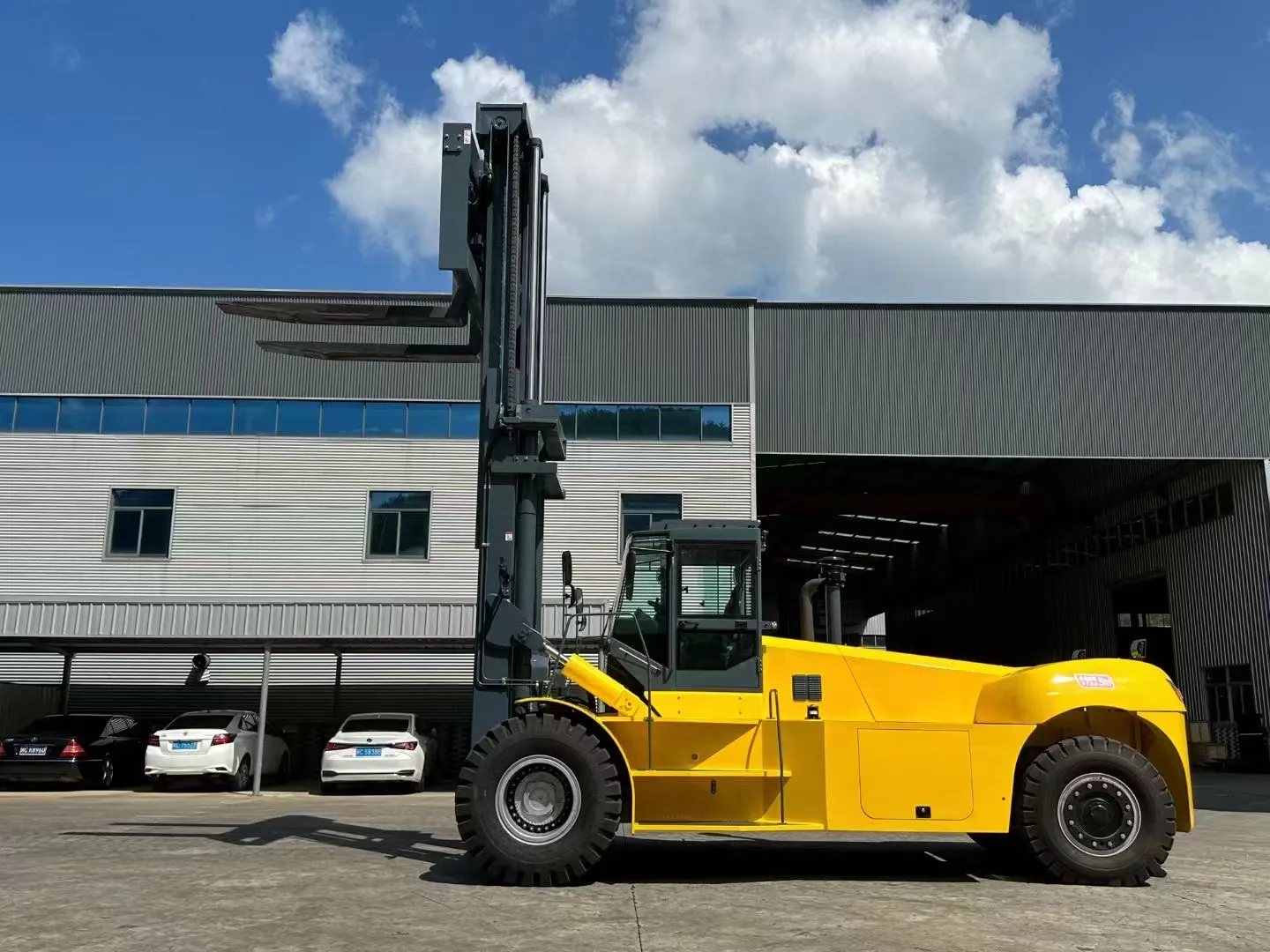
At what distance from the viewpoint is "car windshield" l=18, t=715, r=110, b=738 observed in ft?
61.7

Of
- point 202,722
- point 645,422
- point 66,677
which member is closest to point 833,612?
point 202,722

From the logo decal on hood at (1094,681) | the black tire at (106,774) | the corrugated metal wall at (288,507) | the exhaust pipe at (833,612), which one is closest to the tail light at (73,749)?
the black tire at (106,774)

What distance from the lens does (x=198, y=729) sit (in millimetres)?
18344

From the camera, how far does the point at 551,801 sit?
795 centimetres

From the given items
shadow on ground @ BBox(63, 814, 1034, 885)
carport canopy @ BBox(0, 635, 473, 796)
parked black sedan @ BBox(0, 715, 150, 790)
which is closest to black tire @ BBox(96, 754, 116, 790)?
parked black sedan @ BBox(0, 715, 150, 790)

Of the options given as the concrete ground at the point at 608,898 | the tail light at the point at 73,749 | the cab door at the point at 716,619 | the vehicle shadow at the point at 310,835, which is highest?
the cab door at the point at 716,619

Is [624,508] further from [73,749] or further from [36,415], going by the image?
[36,415]

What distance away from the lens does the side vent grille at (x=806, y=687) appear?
8.36 m

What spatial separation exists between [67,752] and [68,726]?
97 centimetres

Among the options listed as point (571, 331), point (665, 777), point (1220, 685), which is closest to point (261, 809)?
point (665, 777)

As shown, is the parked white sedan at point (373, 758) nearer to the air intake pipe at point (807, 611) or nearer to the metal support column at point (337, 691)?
the metal support column at point (337, 691)

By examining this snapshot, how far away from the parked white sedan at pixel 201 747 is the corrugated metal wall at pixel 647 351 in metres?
10.5

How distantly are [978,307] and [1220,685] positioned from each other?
1139cm

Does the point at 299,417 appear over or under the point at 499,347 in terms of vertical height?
over
